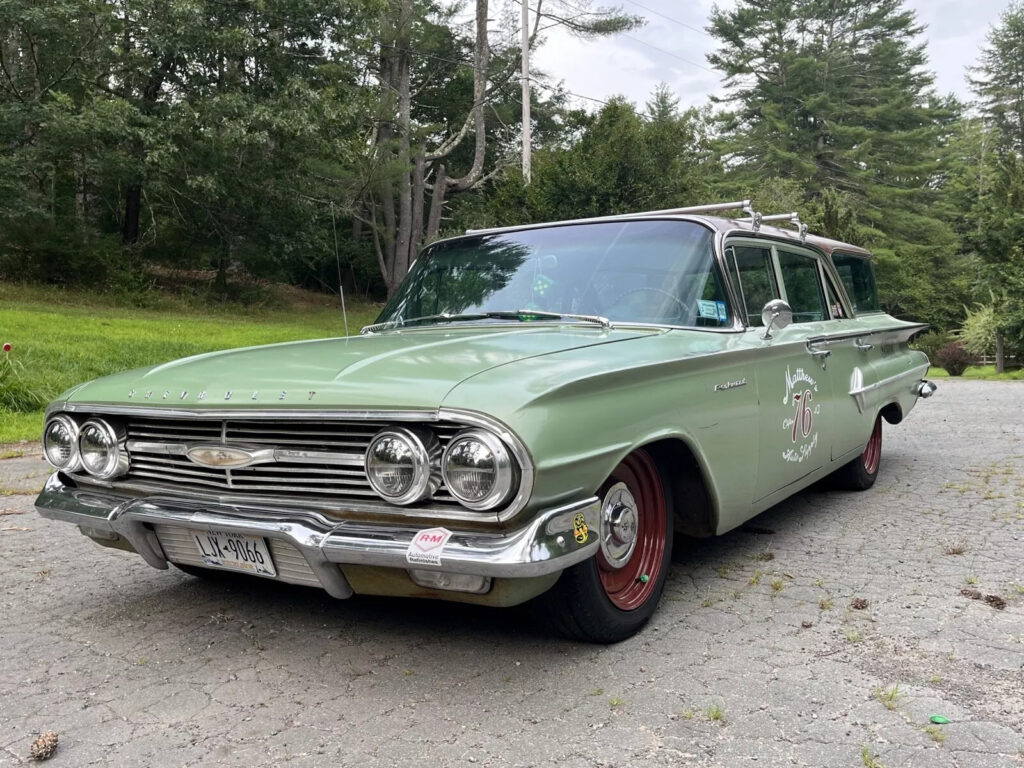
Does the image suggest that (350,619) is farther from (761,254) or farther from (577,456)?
(761,254)

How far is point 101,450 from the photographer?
322 cm

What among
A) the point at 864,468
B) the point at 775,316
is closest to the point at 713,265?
the point at 775,316

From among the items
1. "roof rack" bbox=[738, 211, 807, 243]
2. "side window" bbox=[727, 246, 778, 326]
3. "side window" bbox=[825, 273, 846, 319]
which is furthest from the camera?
"side window" bbox=[825, 273, 846, 319]

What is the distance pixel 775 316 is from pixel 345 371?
2.04m

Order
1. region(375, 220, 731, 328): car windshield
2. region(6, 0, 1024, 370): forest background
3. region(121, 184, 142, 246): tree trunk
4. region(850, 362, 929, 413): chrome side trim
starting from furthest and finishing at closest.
A: region(121, 184, 142, 246): tree trunk → region(6, 0, 1024, 370): forest background → region(850, 362, 929, 413): chrome side trim → region(375, 220, 731, 328): car windshield

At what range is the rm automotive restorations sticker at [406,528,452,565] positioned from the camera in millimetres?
2434

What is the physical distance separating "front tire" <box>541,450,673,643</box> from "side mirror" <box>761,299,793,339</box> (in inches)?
40.6

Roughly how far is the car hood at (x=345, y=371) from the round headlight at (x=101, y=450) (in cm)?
11

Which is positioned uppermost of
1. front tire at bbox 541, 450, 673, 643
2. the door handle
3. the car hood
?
the car hood

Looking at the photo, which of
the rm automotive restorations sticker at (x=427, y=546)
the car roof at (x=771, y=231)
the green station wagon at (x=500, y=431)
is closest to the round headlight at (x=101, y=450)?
the green station wagon at (x=500, y=431)

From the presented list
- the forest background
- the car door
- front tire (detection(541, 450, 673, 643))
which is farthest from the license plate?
the forest background

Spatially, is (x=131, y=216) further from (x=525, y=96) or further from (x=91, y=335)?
(x=91, y=335)

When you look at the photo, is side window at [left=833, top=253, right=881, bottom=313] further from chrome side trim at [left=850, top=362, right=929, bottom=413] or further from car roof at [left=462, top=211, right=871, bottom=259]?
car roof at [left=462, top=211, right=871, bottom=259]

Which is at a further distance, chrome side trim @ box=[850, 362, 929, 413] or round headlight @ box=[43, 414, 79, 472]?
chrome side trim @ box=[850, 362, 929, 413]
